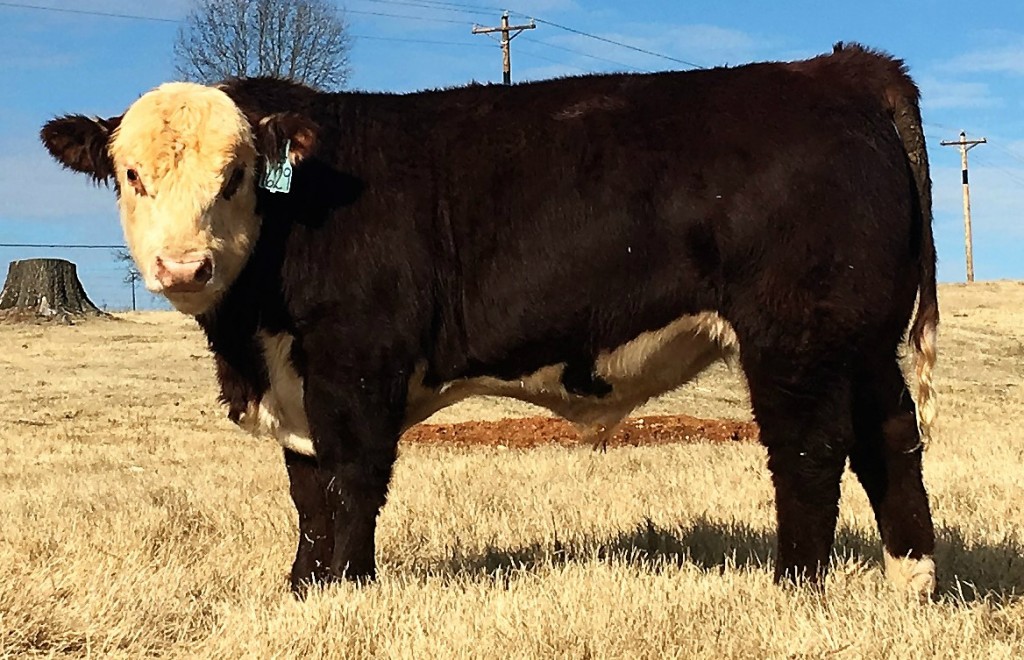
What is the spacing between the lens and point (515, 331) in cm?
511

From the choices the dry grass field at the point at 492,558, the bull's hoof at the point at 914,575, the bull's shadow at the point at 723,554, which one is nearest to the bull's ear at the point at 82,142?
the dry grass field at the point at 492,558

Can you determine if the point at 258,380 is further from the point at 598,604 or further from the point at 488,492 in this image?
the point at 488,492

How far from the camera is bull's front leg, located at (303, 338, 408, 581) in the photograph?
4992 millimetres

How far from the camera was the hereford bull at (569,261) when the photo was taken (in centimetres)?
494

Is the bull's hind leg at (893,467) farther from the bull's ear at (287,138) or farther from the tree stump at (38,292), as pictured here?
the tree stump at (38,292)

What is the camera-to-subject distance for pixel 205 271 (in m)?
4.62

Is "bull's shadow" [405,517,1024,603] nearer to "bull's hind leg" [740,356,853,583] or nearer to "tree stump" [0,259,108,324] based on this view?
"bull's hind leg" [740,356,853,583]

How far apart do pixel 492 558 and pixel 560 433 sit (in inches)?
268

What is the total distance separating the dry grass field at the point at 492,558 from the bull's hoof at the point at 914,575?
96 mm

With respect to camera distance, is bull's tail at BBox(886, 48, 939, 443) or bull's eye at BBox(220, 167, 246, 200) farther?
bull's tail at BBox(886, 48, 939, 443)

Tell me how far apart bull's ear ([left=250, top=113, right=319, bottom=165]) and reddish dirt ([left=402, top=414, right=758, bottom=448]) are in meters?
7.34

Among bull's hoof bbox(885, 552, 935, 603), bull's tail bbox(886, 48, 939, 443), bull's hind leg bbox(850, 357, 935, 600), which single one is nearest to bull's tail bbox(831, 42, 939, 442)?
bull's tail bbox(886, 48, 939, 443)

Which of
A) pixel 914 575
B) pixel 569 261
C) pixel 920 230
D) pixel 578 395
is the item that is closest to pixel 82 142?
pixel 569 261

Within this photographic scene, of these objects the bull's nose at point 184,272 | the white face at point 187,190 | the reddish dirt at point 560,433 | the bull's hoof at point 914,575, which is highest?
the white face at point 187,190
